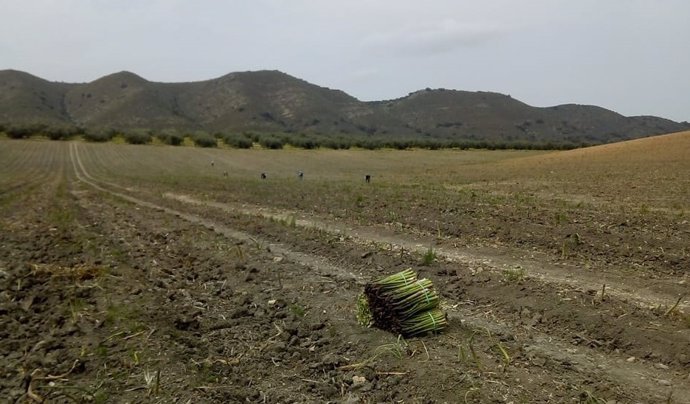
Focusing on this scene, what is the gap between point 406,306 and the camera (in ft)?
17.6

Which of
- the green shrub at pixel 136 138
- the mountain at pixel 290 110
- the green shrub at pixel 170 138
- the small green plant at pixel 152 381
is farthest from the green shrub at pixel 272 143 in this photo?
the small green plant at pixel 152 381

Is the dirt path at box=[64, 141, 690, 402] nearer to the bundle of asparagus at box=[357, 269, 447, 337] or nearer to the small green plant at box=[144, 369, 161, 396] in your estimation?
the bundle of asparagus at box=[357, 269, 447, 337]

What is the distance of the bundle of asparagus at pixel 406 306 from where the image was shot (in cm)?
536

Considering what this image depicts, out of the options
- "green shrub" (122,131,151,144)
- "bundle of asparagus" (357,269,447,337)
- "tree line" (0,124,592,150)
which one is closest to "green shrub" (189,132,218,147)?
"tree line" (0,124,592,150)

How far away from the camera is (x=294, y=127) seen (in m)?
125

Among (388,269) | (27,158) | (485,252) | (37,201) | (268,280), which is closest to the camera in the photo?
(268,280)

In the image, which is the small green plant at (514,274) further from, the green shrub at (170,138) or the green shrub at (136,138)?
the green shrub at (136,138)

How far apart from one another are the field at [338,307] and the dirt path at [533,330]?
0.02 m

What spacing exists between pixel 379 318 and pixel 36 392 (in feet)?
10.3

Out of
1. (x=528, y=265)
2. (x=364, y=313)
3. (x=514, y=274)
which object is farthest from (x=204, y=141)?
(x=364, y=313)

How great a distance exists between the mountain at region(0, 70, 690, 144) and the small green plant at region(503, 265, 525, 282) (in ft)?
367

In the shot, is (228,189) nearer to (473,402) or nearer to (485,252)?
(485,252)

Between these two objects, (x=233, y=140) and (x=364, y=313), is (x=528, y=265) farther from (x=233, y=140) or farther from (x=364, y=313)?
(x=233, y=140)

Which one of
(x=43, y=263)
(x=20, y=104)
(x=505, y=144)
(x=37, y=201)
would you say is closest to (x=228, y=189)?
(x=37, y=201)
